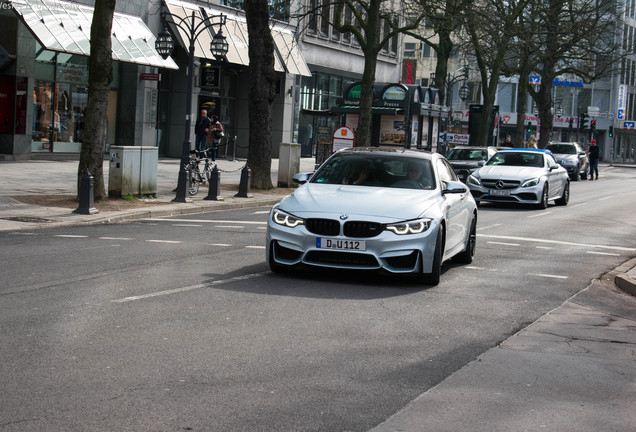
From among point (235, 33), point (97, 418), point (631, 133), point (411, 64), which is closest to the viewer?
point (97, 418)

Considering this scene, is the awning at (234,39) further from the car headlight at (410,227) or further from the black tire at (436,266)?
the car headlight at (410,227)

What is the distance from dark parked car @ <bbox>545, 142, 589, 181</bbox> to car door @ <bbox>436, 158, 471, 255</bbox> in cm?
3492

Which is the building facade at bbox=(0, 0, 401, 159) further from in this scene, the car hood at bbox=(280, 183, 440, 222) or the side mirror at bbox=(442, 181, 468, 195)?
the car hood at bbox=(280, 183, 440, 222)

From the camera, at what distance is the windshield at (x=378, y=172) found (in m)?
11.2

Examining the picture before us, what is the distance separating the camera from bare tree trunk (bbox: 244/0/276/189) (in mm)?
24516

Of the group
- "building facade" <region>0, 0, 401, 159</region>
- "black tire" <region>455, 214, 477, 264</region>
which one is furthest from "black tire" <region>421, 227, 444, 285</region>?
"building facade" <region>0, 0, 401, 159</region>

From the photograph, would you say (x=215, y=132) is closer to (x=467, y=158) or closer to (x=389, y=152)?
(x=467, y=158)

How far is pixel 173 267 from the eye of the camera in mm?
10922

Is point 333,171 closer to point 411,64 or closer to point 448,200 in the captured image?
point 448,200

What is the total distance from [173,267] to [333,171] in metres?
2.18

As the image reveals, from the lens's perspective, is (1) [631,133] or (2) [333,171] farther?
(1) [631,133]

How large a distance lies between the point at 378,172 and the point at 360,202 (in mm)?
1212

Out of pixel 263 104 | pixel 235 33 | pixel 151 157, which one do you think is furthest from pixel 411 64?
pixel 151 157

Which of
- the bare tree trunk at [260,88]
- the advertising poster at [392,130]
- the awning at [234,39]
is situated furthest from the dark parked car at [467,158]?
the bare tree trunk at [260,88]
